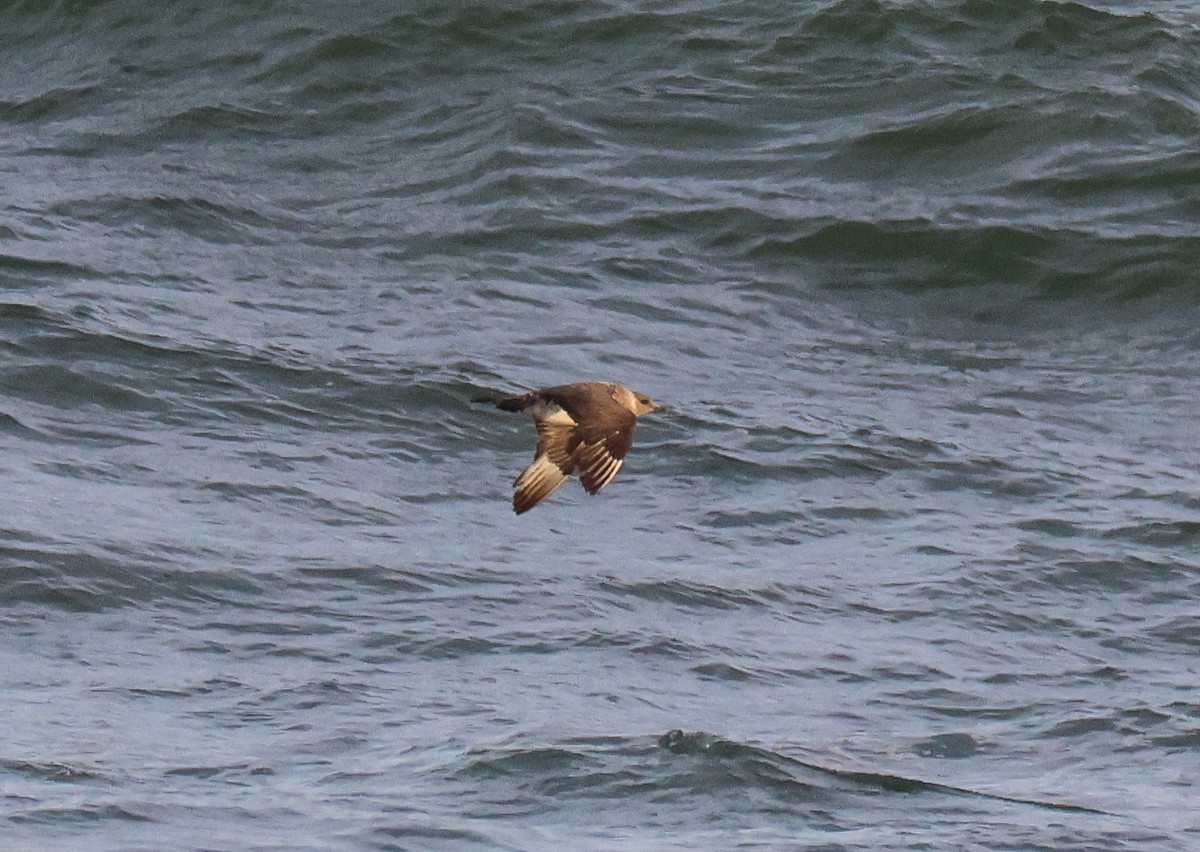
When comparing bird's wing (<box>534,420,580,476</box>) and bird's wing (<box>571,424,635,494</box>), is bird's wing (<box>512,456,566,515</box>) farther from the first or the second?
bird's wing (<box>571,424,635,494</box>)

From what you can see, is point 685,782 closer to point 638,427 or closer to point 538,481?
point 538,481

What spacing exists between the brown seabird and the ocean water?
2.81ft

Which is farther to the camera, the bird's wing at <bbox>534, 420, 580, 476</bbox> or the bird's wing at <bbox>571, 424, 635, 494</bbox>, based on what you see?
the bird's wing at <bbox>534, 420, 580, 476</bbox>

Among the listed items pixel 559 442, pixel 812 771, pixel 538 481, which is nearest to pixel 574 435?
pixel 559 442

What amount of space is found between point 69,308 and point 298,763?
4195 mm

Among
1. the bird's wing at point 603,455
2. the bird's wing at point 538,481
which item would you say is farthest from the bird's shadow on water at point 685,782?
the bird's wing at point 603,455

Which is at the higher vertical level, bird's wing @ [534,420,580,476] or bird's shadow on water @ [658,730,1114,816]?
bird's wing @ [534,420,580,476]

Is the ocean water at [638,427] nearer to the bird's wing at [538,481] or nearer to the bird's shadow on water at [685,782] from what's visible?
the bird's shadow on water at [685,782]

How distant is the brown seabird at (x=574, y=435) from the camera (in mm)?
7387

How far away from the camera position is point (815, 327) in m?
11.4

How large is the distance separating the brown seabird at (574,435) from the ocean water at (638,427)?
33.7 inches

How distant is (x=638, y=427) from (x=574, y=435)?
2854 millimetres

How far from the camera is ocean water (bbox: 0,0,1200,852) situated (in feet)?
24.9

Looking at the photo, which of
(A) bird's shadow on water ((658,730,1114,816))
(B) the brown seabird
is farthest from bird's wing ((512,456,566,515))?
(A) bird's shadow on water ((658,730,1114,816))
